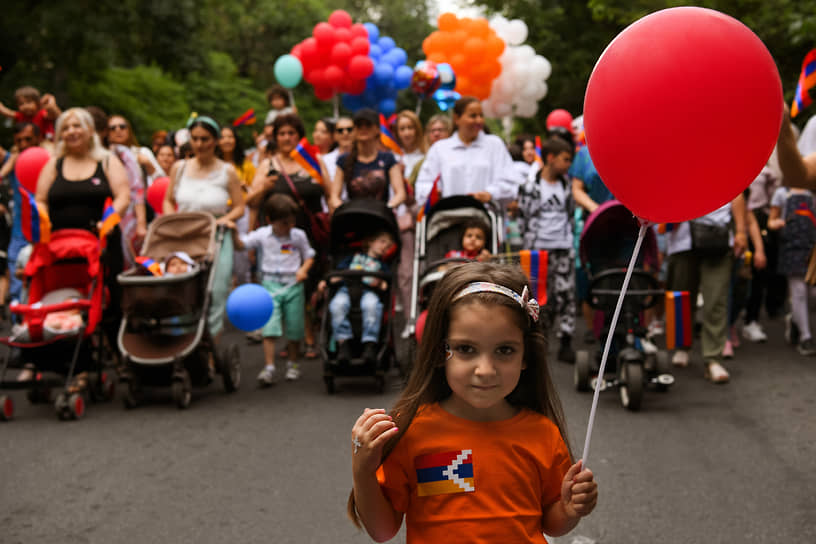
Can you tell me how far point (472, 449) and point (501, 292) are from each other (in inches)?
17.2

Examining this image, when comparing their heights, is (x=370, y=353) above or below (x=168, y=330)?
below

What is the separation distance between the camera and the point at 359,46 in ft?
49.2

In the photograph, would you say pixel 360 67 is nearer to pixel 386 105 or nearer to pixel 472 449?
pixel 386 105

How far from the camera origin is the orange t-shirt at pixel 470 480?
242 cm

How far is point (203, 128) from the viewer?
25.7 feet

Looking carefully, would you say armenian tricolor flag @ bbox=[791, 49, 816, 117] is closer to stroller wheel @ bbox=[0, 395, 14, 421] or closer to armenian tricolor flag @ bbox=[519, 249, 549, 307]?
armenian tricolor flag @ bbox=[519, 249, 549, 307]

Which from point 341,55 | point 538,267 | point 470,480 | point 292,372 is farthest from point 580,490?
point 341,55

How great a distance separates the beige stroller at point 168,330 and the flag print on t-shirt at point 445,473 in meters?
4.68

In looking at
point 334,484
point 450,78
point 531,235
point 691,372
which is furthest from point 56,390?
point 450,78

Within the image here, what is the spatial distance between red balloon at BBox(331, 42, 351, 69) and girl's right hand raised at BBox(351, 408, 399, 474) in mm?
13178

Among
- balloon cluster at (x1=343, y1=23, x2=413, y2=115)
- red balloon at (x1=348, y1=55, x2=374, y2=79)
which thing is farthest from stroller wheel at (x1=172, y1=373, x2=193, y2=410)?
balloon cluster at (x1=343, y1=23, x2=413, y2=115)

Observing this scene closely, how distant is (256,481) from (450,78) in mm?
9816

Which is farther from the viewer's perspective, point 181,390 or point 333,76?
point 333,76

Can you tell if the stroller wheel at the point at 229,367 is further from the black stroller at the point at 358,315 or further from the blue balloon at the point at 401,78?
the blue balloon at the point at 401,78
